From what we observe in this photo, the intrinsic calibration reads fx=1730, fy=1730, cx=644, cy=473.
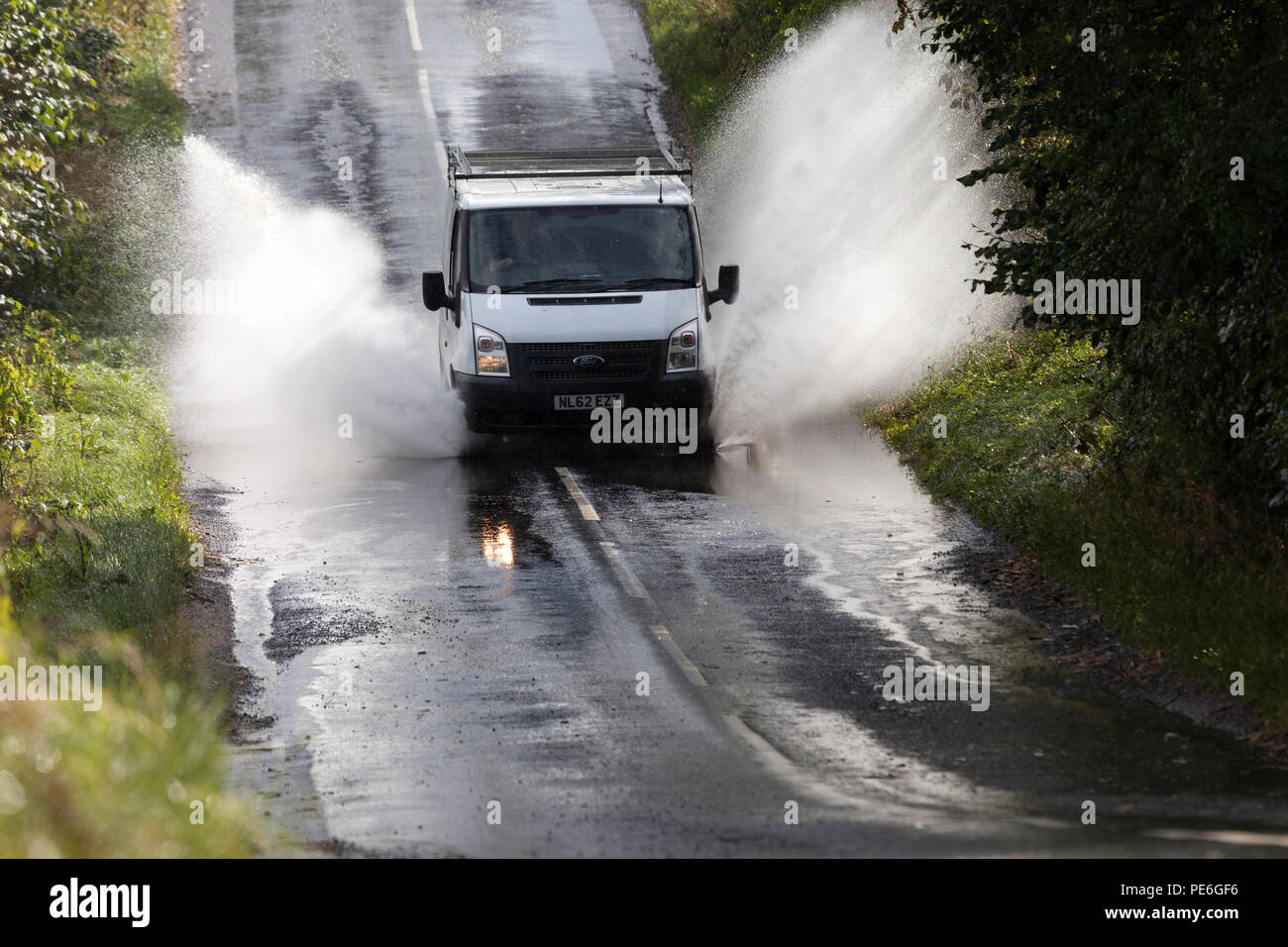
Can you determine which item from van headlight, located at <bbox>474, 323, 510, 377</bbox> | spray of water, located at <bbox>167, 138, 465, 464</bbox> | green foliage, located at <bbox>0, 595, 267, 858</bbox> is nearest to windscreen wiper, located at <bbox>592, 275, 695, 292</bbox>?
van headlight, located at <bbox>474, 323, 510, 377</bbox>

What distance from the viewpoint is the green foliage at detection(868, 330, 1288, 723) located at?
34.4 ft

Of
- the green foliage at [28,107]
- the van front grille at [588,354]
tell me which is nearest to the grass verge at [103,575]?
the green foliage at [28,107]

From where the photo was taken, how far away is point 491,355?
16.8 meters

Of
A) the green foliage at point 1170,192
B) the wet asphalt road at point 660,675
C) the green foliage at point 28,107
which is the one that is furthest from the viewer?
the green foliage at point 28,107

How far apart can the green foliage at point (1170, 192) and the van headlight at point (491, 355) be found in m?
5.67

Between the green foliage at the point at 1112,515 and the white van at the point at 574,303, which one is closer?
the green foliage at the point at 1112,515

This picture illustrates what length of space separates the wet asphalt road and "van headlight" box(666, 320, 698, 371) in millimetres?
980

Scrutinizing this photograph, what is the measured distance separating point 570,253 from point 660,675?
7381mm

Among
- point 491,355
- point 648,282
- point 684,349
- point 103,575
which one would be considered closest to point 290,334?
point 491,355

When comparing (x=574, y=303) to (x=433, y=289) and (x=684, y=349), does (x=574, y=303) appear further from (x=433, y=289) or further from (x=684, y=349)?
(x=433, y=289)

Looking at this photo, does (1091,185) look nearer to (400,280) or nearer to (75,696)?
(75,696)

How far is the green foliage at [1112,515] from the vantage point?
34.4 feet

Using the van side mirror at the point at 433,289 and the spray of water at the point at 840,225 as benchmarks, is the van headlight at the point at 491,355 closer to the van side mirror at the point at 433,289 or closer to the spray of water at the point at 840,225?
the van side mirror at the point at 433,289
